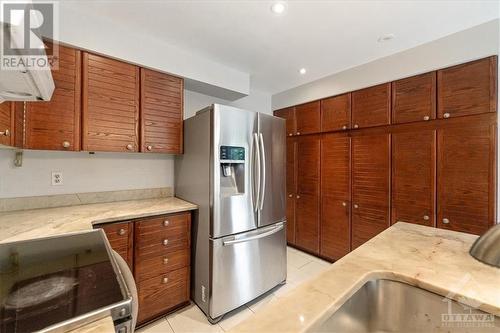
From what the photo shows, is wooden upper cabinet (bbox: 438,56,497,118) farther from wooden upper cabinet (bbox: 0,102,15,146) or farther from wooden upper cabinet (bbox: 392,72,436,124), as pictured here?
wooden upper cabinet (bbox: 0,102,15,146)

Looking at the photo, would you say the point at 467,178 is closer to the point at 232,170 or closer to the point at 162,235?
the point at 232,170

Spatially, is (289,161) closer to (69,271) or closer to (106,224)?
(106,224)

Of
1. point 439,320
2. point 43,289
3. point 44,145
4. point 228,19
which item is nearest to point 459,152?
point 439,320

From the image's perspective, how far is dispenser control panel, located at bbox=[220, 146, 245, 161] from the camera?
1.83 m

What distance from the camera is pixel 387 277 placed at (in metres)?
0.77

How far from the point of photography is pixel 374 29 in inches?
73.5

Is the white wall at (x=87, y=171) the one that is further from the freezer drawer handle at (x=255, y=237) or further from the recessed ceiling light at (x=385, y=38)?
the recessed ceiling light at (x=385, y=38)

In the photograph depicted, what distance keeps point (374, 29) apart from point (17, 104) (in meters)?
2.73

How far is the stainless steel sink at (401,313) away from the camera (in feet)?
2.06

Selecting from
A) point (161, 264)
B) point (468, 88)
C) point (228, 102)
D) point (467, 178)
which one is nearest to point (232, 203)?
point (161, 264)

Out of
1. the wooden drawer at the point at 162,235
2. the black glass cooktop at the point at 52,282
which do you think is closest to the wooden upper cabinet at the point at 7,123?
the black glass cooktop at the point at 52,282

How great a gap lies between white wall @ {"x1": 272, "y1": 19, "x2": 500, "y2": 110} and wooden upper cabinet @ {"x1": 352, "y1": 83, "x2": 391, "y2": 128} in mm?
82

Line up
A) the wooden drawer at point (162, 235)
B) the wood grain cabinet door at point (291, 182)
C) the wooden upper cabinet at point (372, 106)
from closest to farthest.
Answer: the wooden drawer at point (162, 235)
the wooden upper cabinet at point (372, 106)
the wood grain cabinet door at point (291, 182)

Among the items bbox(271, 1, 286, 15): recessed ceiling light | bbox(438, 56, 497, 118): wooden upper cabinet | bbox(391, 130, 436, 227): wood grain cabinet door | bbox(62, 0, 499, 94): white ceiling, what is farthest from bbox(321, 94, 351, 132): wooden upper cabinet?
bbox(271, 1, 286, 15): recessed ceiling light
